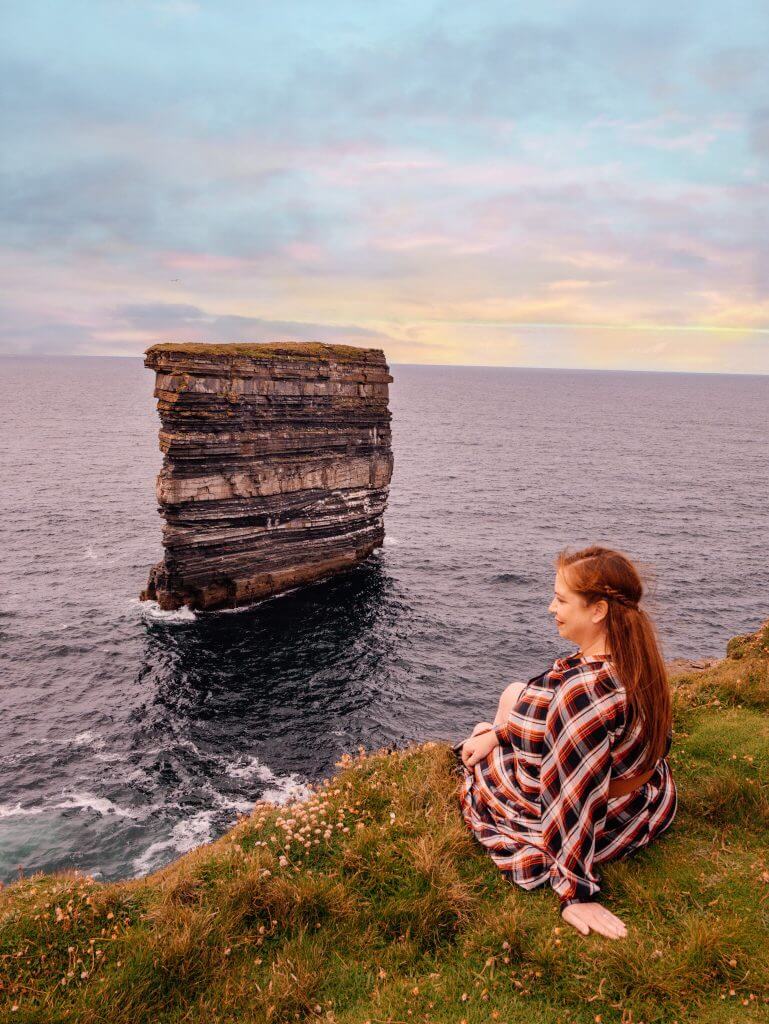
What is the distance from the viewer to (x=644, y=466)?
8381cm

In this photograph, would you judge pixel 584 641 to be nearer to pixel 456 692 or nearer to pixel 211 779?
pixel 211 779

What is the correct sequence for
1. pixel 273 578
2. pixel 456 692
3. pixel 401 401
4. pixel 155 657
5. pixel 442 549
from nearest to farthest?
1. pixel 456 692
2. pixel 155 657
3. pixel 273 578
4. pixel 442 549
5. pixel 401 401

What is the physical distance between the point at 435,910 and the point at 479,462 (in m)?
83.1

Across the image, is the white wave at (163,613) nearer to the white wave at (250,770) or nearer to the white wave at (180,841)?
the white wave at (250,770)

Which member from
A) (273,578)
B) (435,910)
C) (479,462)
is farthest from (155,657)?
(479,462)

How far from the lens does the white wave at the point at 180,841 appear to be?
1739 cm

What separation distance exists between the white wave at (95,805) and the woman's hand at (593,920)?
18.1 m

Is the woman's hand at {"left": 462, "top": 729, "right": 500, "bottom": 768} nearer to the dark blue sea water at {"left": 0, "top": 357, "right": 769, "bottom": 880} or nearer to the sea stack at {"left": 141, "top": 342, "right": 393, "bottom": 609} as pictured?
the dark blue sea water at {"left": 0, "top": 357, "right": 769, "bottom": 880}

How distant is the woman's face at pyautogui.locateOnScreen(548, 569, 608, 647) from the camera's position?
4.96 m

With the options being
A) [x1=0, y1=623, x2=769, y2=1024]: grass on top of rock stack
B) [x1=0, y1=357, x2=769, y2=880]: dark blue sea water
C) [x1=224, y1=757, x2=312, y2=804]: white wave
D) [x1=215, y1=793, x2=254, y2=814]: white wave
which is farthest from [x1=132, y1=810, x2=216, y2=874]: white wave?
[x1=0, y1=623, x2=769, y2=1024]: grass on top of rock stack

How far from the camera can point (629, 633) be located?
4844 millimetres

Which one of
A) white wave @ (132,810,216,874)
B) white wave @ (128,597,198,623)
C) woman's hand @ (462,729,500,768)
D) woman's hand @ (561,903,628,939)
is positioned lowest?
white wave @ (132,810,216,874)

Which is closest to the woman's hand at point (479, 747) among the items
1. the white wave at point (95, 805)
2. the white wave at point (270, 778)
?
the white wave at point (270, 778)

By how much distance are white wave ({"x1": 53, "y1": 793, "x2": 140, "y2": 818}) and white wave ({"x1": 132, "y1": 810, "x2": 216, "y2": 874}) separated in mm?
1697
